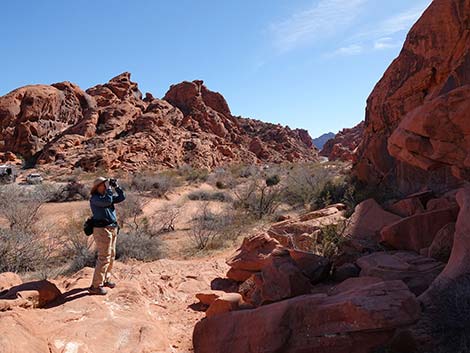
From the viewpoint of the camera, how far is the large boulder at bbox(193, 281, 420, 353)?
9.73ft

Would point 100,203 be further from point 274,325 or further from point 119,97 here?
point 119,97

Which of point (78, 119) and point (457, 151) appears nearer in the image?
point (457, 151)

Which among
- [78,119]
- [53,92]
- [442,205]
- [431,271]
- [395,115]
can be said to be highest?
[53,92]

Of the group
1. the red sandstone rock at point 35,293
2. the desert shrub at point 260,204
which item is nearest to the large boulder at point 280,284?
the red sandstone rock at point 35,293

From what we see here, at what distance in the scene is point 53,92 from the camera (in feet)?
122

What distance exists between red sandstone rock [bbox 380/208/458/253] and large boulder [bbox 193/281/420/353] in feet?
8.17

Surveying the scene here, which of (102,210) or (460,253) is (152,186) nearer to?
(102,210)

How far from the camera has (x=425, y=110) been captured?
5.00 meters

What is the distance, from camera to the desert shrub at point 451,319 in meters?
2.74

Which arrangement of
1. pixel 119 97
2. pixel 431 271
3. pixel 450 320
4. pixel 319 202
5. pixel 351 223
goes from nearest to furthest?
pixel 450 320 < pixel 431 271 < pixel 351 223 < pixel 319 202 < pixel 119 97

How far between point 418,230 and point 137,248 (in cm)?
637

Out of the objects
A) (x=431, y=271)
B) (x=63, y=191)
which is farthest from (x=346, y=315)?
(x=63, y=191)

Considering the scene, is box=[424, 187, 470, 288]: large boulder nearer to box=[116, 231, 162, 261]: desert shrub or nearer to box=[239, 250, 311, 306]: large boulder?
box=[239, 250, 311, 306]: large boulder

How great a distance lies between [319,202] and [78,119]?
3257 cm
